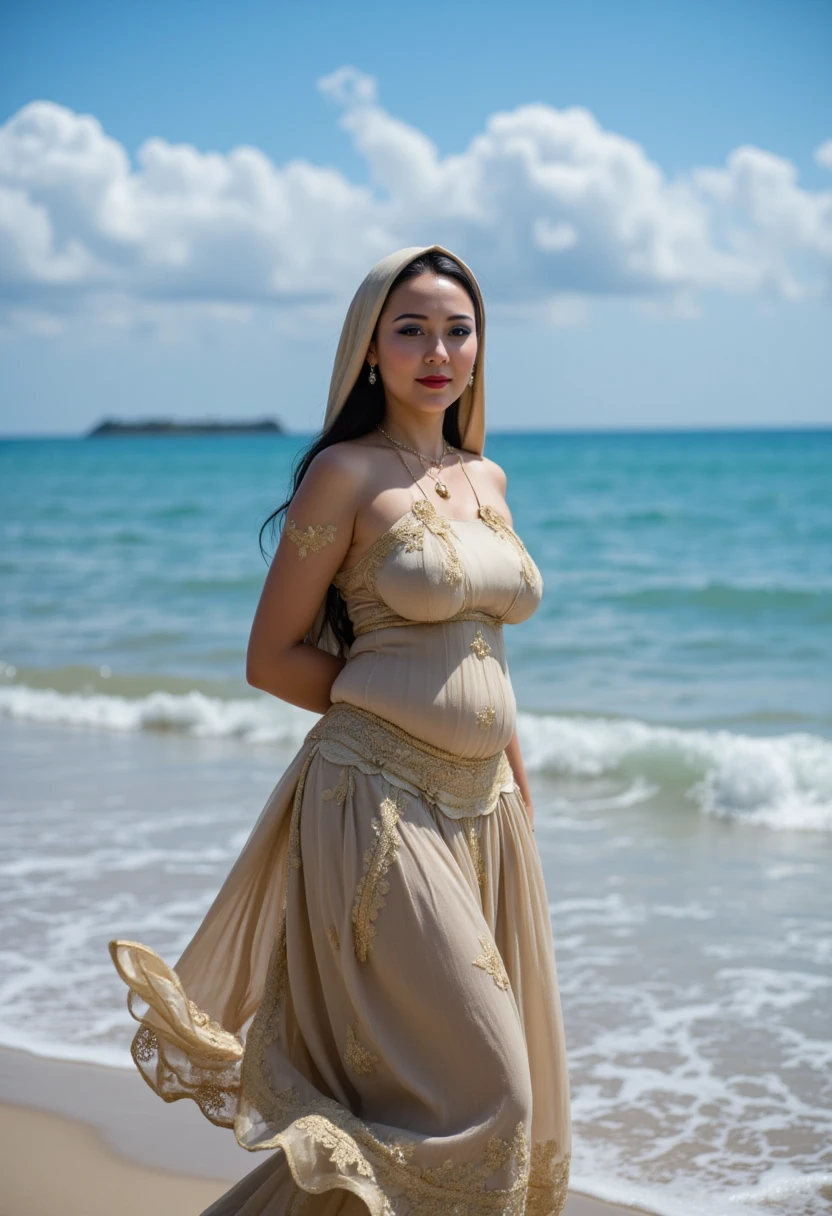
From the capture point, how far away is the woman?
264 cm

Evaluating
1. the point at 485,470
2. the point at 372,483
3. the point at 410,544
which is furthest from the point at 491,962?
the point at 485,470

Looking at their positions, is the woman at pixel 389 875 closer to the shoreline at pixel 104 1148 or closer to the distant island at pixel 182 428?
the shoreline at pixel 104 1148

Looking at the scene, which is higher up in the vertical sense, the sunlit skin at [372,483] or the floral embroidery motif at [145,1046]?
the sunlit skin at [372,483]

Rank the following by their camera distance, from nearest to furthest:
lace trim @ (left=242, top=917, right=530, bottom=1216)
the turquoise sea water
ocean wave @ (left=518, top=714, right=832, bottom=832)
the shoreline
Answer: lace trim @ (left=242, top=917, right=530, bottom=1216), the shoreline, the turquoise sea water, ocean wave @ (left=518, top=714, right=832, bottom=832)

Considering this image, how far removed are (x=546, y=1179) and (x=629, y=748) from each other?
20.5ft

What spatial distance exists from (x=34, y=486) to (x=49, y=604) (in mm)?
25098

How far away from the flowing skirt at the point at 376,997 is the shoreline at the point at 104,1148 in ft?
2.68

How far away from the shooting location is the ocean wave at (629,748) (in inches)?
316

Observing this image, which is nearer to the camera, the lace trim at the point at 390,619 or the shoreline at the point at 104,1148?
the lace trim at the point at 390,619

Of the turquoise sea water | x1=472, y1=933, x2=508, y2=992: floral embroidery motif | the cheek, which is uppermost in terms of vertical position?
the cheek

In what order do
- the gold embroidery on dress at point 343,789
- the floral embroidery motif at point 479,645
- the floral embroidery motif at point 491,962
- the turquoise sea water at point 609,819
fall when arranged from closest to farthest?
the floral embroidery motif at point 491,962 → the gold embroidery on dress at point 343,789 → the floral embroidery motif at point 479,645 → the turquoise sea water at point 609,819

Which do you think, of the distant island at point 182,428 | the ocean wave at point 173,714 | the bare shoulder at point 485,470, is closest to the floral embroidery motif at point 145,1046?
the bare shoulder at point 485,470

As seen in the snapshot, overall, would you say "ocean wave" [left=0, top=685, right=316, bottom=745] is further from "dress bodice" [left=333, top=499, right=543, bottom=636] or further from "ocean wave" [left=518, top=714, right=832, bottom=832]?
"dress bodice" [left=333, top=499, right=543, bottom=636]

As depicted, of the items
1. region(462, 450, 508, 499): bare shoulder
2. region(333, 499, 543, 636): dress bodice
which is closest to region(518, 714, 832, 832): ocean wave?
region(462, 450, 508, 499): bare shoulder
